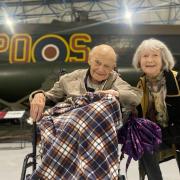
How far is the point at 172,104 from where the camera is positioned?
2.14 metres

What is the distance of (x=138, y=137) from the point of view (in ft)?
6.37

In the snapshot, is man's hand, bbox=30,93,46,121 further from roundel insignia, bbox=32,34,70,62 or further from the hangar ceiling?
the hangar ceiling

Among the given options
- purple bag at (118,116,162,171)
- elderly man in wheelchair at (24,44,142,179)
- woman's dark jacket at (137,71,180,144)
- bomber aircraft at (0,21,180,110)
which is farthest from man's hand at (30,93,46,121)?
→ bomber aircraft at (0,21,180,110)

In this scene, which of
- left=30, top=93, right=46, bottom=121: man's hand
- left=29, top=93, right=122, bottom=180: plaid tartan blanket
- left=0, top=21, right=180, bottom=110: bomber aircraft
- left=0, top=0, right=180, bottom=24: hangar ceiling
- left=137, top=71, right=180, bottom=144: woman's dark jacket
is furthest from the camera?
left=0, top=0, right=180, bottom=24: hangar ceiling

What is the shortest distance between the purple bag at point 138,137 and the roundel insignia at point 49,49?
14.2 ft

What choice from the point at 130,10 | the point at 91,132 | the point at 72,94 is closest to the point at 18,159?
the point at 72,94

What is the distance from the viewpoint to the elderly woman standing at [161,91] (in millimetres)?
2133

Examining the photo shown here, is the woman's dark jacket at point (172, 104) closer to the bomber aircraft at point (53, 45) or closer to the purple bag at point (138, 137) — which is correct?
the purple bag at point (138, 137)

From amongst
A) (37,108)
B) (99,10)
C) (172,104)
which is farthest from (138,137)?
(99,10)

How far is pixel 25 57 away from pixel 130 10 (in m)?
9.15

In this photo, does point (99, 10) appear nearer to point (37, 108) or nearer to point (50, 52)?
point (50, 52)

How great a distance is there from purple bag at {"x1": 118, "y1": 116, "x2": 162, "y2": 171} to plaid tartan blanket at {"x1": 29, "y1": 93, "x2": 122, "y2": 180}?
0.67 ft

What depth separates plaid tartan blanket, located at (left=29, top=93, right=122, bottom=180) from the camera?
1.70 meters

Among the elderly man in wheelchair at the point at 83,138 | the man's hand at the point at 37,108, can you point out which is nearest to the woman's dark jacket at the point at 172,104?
the elderly man in wheelchair at the point at 83,138
